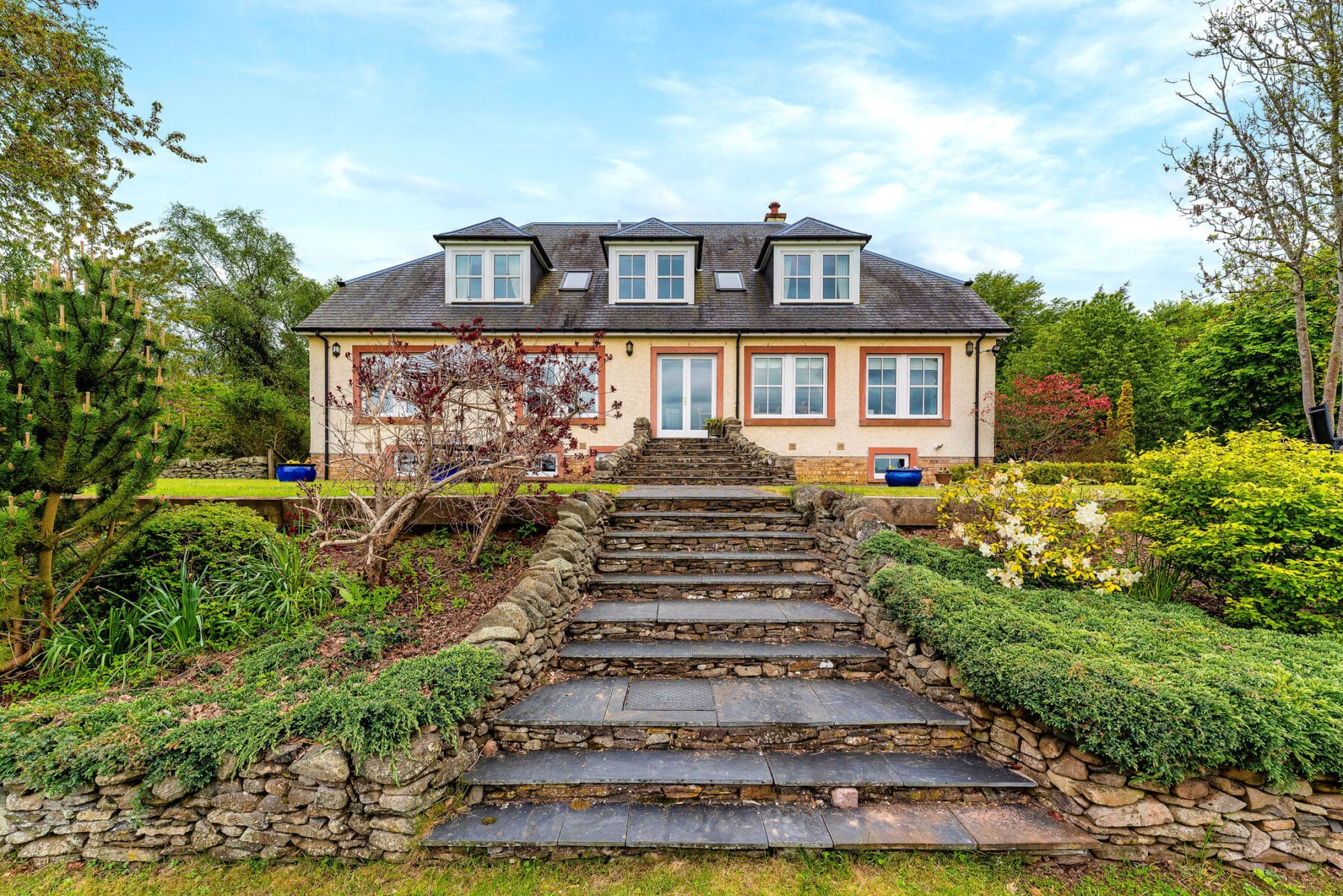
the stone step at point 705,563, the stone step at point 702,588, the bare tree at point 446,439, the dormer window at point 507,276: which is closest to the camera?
the bare tree at point 446,439

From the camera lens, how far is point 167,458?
12.9 ft

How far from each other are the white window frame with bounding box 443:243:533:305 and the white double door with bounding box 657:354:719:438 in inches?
181

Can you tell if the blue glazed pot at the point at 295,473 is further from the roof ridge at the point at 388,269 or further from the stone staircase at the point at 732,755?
the stone staircase at the point at 732,755

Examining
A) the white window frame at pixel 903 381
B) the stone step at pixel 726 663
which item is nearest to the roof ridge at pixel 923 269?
the white window frame at pixel 903 381

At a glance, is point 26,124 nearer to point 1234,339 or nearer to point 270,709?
point 270,709

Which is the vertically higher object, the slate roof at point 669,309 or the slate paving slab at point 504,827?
the slate roof at point 669,309

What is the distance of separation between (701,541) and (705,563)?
458mm

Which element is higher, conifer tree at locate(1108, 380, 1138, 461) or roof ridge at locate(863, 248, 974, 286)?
roof ridge at locate(863, 248, 974, 286)

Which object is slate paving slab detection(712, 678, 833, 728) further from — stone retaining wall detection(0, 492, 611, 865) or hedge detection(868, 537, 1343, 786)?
stone retaining wall detection(0, 492, 611, 865)

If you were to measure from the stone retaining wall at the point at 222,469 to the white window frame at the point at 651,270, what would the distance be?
37.4 feet

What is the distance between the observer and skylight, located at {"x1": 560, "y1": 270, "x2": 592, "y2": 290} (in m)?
14.8

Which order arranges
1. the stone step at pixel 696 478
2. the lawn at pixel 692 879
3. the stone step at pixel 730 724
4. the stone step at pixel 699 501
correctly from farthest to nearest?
1. the stone step at pixel 696 478
2. the stone step at pixel 699 501
3. the stone step at pixel 730 724
4. the lawn at pixel 692 879

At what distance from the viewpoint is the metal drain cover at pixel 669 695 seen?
11.3 ft

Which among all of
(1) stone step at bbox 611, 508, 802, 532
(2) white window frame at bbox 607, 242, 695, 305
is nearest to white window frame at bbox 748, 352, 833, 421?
(2) white window frame at bbox 607, 242, 695, 305
